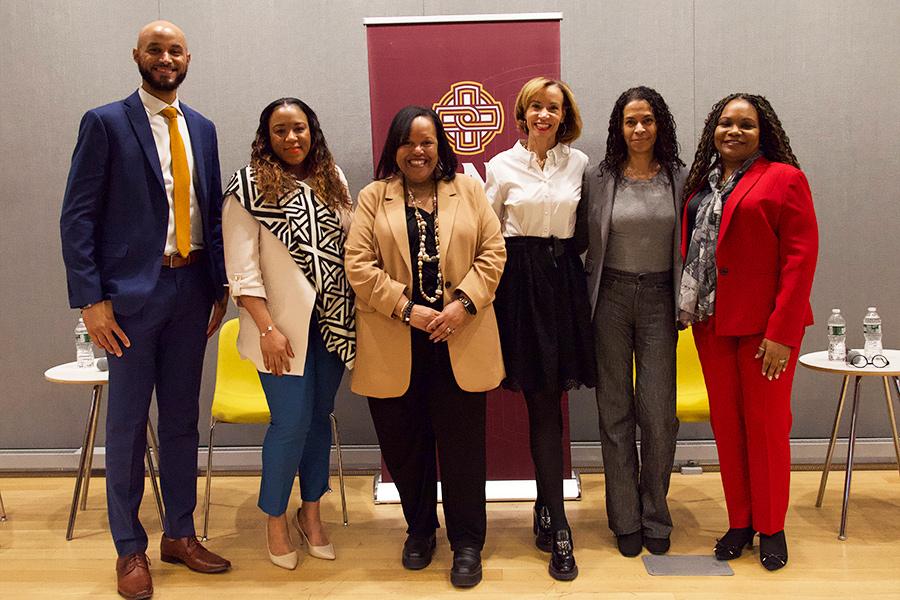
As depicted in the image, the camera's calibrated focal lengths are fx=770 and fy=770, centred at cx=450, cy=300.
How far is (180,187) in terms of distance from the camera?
277cm

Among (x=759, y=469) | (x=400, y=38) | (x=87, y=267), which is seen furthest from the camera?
(x=400, y=38)

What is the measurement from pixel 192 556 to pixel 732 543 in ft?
6.83

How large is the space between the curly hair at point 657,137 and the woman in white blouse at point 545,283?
0.13 m

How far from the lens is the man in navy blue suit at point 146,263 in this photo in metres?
2.66

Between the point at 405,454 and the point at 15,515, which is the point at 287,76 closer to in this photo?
the point at 405,454

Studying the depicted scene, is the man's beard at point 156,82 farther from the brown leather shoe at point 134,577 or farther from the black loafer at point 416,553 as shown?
the black loafer at point 416,553

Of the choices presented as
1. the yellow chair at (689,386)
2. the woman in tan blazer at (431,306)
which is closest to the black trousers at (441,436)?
the woman in tan blazer at (431,306)

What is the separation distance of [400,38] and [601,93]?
1102mm

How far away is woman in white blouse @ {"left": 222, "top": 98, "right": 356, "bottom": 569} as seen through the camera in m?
2.74

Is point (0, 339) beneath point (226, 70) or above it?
beneath

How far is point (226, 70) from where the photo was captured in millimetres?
3998

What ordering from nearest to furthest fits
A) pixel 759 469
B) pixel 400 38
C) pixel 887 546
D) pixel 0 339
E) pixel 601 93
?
pixel 759 469 < pixel 887 546 < pixel 400 38 < pixel 601 93 < pixel 0 339

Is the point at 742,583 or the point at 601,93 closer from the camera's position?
the point at 742,583

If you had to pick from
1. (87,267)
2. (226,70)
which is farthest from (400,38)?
(87,267)
